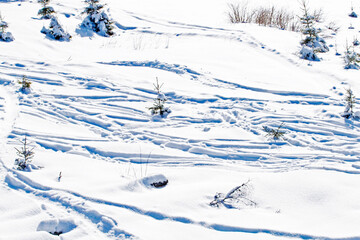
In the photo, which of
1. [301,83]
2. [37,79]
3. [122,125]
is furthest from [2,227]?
[301,83]

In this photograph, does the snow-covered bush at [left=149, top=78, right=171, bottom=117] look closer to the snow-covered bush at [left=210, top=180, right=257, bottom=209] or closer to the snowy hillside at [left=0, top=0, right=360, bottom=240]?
the snowy hillside at [left=0, top=0, right=360, bottom=240]

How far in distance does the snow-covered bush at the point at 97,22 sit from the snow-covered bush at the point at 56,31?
0.97 m

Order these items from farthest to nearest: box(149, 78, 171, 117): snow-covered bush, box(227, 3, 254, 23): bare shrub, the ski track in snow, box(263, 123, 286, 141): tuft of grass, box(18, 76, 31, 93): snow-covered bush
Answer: box(227, 3, 254, 23): bare shrub → box(18, 76, 31, 93): snow-covered bush → box(149, 78, 171, 117): snow-covered bush → box(263, 123, 286, 141): tuft of grass → the ski track in snow

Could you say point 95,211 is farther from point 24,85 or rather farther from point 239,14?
point 239,14

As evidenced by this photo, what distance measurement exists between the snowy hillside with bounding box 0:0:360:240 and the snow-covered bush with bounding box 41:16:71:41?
0.08m

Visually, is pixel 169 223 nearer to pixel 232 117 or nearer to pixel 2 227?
pixel 2 227

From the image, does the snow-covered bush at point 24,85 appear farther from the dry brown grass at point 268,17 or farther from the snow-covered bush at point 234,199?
the dry brown grass at point 268,17

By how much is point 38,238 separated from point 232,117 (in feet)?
11.4

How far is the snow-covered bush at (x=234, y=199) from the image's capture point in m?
3.24

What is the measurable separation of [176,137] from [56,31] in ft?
18.1

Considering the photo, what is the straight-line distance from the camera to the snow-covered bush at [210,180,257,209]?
3238 mm

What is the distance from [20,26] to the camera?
8.97 m

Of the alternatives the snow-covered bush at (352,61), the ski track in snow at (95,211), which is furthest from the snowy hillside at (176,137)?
the snow-covered bush at (352,61)

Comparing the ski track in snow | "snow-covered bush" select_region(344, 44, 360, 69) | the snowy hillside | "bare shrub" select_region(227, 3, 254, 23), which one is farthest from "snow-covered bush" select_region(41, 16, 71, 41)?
"snow-covered bush" select_region(344, 44, 360, 69)
